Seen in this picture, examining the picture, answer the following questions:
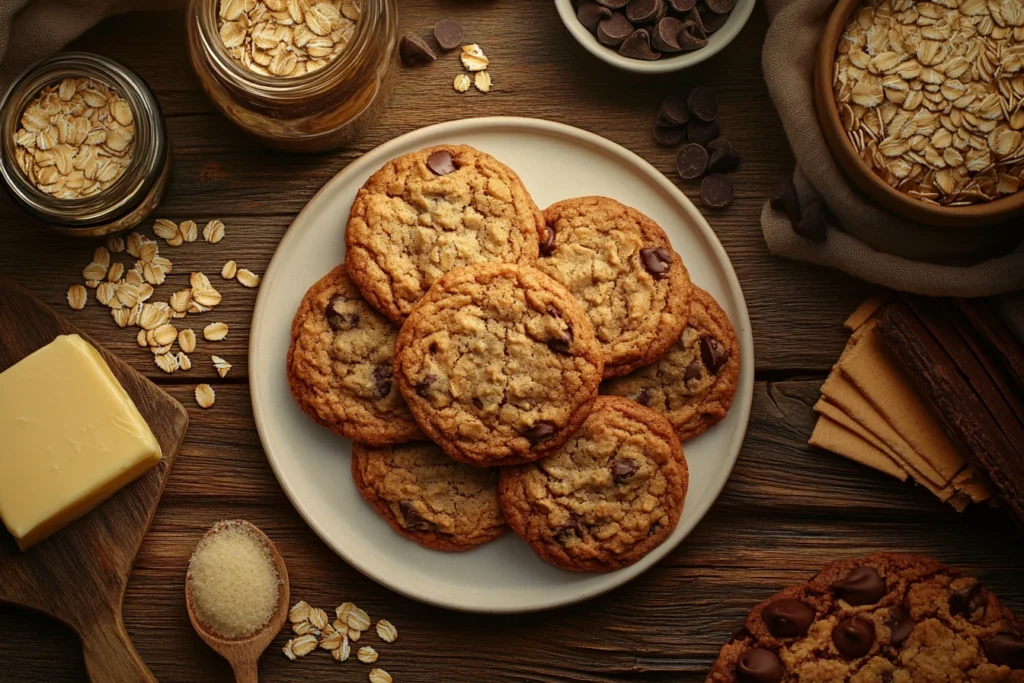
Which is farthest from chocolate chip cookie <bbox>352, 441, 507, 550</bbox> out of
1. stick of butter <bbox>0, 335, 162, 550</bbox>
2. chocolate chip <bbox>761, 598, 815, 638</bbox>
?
chocolate chip <bbox>761, 598, 815, 638</bbox>

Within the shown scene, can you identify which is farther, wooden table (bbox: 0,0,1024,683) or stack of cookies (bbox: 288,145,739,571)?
wooden table (bbox: 0,0,1024,683)

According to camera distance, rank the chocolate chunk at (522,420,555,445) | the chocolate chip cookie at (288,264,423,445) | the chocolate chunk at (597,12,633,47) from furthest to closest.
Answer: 1. the chocolate chunk at (597,12,633,47)
2. the chocolate chip cookie at (288,264,423,445)
3. the chocolate chunk at (522,420,555,445)

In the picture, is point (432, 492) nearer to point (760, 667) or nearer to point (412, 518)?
point (412, 518)

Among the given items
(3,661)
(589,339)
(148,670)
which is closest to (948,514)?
(589,339)

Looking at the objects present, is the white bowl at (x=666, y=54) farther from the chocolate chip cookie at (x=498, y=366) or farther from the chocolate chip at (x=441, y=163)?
the chocolate chip cookie at (x=498, y=366)

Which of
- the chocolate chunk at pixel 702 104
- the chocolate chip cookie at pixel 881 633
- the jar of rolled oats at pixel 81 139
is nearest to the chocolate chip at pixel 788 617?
the chocolate chip cookie at pixel 881 633

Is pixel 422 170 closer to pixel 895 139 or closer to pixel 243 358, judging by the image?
pixel 243 358

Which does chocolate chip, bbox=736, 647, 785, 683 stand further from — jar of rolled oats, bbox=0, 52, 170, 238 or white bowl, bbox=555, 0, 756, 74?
jar of rolled oats, bbox=0, 52, 170, 238

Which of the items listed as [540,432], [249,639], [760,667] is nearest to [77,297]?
[249,639]
